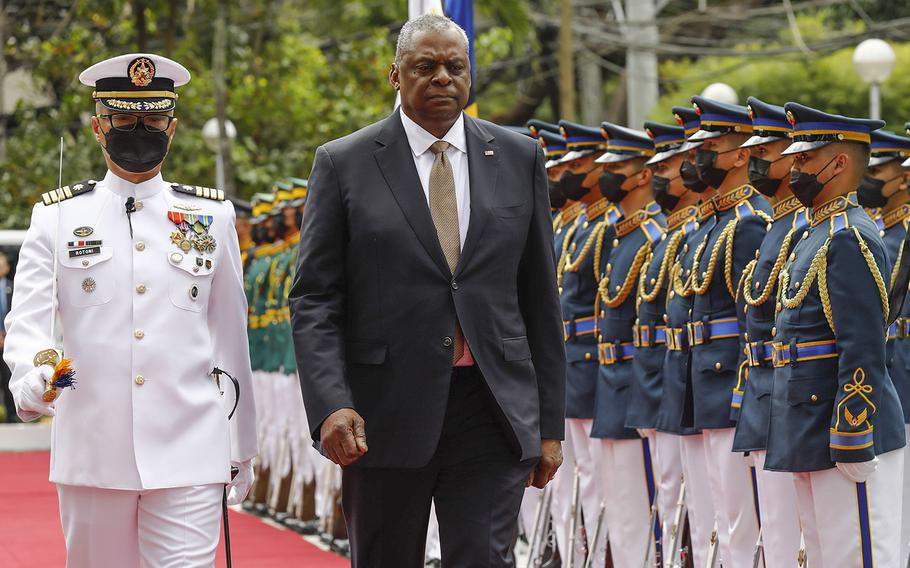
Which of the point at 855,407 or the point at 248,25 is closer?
the point at 855,407

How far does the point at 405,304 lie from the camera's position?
14.3ft

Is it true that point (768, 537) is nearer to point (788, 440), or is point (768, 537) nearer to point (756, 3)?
point (788, 440)

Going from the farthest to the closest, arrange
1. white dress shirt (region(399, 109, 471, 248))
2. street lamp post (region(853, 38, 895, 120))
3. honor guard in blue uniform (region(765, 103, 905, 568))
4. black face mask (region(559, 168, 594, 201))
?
street lamp post (region(853, 38, 895, 120))
black face mask (region(559, 168, 594, 201))
honor guard in blue uniform (region(765, 103, 905, 568))
white dress shirt (region(399, 109, 471, 248))

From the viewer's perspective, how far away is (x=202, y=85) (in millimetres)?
22438

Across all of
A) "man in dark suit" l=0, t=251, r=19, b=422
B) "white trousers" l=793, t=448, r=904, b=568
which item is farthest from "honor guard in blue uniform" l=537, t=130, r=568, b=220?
"man in dark suit" l=0, t=251, r=19, b=422

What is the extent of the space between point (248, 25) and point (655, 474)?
17053 mm

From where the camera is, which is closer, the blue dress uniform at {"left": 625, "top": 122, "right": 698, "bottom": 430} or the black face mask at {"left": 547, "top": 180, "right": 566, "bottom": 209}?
the blue dress uniform at {"left": 625, "top": 122, "right": 698, "bottom": 430}

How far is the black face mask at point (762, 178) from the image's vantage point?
6156 mm

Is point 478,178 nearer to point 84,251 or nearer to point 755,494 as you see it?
point 84,251

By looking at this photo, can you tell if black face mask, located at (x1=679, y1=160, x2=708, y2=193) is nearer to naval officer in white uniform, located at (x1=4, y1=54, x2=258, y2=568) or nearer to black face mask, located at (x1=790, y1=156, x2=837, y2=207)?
black face mask, located at (x1=790, y1=156, x2=837, y2=207)

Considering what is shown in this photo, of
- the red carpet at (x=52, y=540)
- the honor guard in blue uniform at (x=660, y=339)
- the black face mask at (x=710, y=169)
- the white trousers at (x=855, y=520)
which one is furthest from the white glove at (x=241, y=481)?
the red carpet at (x=52, y=540)

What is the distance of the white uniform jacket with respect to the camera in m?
4.75

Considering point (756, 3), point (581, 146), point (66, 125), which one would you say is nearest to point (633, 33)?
point (756, 3)

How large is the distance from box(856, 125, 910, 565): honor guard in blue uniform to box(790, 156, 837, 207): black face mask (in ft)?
5.19
